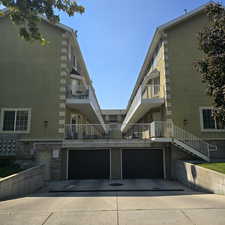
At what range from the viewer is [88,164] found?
14211 mm

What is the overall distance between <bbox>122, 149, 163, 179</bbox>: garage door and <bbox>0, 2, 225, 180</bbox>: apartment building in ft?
0.21

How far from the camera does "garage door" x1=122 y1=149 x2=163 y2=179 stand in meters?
14.1

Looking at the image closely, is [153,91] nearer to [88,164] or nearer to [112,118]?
[88,164]

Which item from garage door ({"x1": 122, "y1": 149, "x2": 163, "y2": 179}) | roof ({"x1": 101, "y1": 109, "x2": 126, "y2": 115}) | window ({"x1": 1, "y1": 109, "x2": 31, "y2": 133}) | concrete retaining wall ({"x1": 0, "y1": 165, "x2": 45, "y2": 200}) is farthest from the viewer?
roof ({"x1": 101, "y1": 109, "x2": 126, "y2": 115})

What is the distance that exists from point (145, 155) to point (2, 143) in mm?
9470

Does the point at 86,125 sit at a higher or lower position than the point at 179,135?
higher

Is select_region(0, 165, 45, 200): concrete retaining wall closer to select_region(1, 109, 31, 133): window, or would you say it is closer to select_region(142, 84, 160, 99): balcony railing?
select_region(1, 109, 31, 133): window

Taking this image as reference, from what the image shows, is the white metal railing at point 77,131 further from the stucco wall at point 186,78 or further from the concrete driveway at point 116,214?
the concrete driveway at point 116,214

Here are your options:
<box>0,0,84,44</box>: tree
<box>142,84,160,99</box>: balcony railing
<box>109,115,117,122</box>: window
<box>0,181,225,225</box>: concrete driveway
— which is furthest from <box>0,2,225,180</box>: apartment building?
<box>109,115,117,122</box>: window

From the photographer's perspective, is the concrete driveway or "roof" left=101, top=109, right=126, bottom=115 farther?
"roof" left=101, top=109, right=126, bottom=115

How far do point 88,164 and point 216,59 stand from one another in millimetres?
9992

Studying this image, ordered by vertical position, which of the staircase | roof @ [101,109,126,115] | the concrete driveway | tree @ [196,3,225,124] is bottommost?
the concrete driveway

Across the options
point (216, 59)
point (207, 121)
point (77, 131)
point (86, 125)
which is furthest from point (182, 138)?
point (77, 131)

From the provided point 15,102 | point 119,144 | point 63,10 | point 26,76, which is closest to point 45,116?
point 15,102
